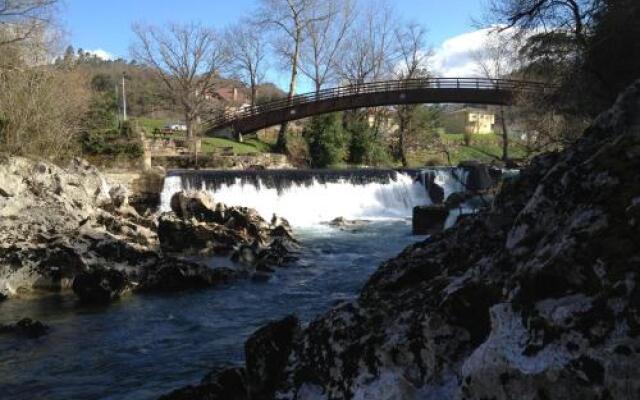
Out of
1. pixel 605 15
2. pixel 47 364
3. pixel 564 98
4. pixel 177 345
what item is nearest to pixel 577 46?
pixel 564 98

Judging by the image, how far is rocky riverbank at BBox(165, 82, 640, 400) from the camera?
2.12 m

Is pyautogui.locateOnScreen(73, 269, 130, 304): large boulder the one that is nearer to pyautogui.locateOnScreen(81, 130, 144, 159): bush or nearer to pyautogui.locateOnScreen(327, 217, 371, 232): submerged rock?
pyautogui.locateOnScreen(327, 217, 371, 232): submerged rock

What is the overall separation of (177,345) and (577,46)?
45.9 ft

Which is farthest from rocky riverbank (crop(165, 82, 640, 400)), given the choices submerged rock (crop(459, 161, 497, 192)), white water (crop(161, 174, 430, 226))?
submerged rock (crop(459, 161, 497, 192))

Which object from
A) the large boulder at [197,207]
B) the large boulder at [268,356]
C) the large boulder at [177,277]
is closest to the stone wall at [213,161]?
the large boulder at [197,207]

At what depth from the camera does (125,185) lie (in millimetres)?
19859

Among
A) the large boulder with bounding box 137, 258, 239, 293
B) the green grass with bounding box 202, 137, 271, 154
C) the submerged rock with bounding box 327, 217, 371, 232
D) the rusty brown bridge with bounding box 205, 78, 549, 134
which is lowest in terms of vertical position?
the large boulder with bounding box 137, 258, 239, 293

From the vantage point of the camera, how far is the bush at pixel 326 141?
1503 inches

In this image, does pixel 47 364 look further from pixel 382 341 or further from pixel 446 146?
pixel 446 146

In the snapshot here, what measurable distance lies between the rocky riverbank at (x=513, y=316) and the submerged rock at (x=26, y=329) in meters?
4.62

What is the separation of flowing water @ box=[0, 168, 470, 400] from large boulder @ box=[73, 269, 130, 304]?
9.1 inches

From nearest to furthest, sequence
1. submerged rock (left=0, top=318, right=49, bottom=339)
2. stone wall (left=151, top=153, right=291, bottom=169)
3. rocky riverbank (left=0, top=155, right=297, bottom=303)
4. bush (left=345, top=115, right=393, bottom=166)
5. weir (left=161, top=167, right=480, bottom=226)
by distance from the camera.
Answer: submerged rock (left=0, top=318, right=49, bottom=339)
rocky riverbank (left=0, top=155, right=297, bottom=303)
weir (left=161, top=167, right=480, bottom=226)
stone wall (left=151, top=153, right=291, bottom=169)
bush (left=345, top=115, right=393, bottom=166)

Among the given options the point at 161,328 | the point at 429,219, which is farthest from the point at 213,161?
the point at 161,328

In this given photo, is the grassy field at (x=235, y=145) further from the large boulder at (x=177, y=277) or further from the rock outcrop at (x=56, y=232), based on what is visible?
the large boulder at (x=177, y=277)
